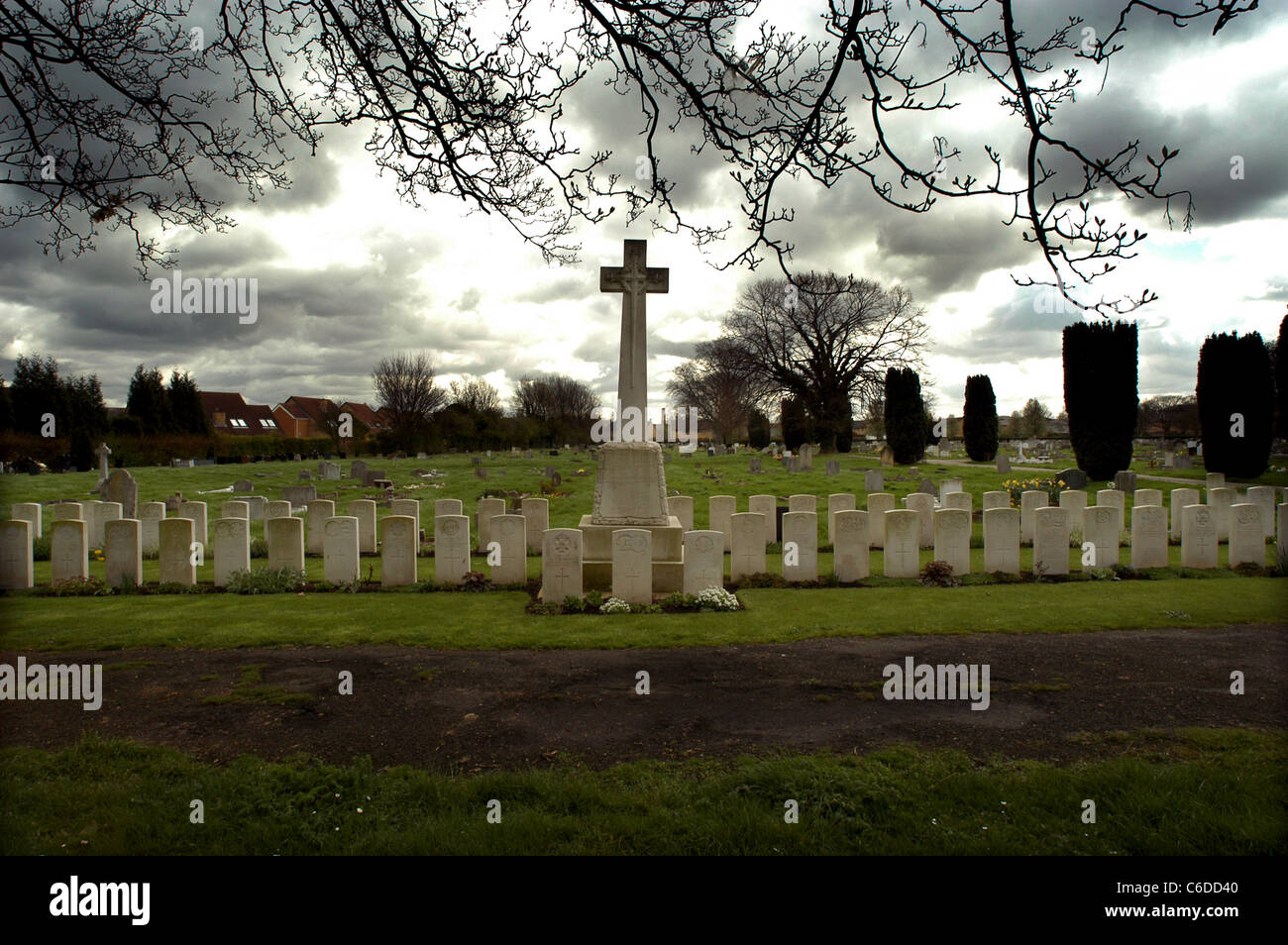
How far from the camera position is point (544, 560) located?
916 centimetres

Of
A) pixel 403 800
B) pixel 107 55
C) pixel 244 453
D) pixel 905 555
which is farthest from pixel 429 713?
pixel 244 453

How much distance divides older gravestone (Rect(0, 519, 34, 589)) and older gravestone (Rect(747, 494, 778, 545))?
480 inches

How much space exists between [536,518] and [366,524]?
3.71m

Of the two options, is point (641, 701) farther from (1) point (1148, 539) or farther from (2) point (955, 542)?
(1) point (1148, 539)

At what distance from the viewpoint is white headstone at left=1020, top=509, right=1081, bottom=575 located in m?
10.9

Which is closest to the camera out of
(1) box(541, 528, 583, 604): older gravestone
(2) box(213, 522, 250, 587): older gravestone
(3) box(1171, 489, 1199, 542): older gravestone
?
(1) box(541, 528, 583, 604): older gravestone

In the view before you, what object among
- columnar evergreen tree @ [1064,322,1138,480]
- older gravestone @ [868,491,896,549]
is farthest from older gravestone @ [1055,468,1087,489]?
older gravestone @ [868,491,896,549]

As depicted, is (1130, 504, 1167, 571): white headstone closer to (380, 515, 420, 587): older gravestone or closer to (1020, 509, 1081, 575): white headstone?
(1020, 509, 1081, 575): white headstone

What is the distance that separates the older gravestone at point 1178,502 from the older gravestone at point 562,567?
12.6m

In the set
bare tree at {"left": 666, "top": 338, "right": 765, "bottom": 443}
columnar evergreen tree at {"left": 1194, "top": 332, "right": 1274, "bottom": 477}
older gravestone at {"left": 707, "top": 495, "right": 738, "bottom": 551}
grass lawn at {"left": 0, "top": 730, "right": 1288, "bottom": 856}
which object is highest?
bare tree at {"left": 666, "top": 338, "right": 765, "bottom": 443}

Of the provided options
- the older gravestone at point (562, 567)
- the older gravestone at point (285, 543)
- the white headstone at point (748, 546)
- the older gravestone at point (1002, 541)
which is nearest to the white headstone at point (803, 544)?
the white headstone at point (748, 546)

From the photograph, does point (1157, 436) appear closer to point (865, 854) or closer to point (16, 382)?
point (865, 854)

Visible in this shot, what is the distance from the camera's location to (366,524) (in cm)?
1348

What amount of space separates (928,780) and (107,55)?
21.7 ft
